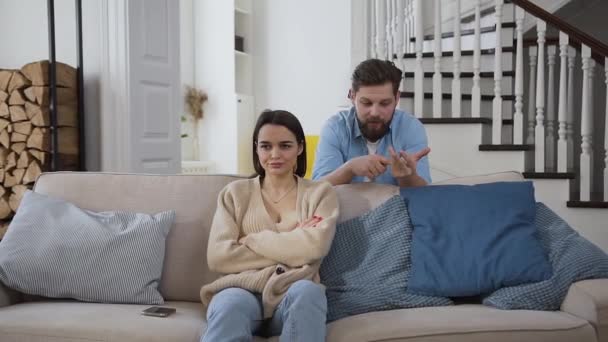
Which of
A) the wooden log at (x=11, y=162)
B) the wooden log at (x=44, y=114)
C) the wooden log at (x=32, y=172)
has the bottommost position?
the wooden log at (x=32, y=172)

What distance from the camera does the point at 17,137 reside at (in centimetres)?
371

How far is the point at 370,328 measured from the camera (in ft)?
5.86

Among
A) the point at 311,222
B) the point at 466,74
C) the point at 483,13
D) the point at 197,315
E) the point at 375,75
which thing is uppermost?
the point at 483,13

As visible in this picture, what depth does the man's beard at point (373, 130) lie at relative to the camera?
249 centimetres

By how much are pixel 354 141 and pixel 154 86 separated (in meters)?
1.80

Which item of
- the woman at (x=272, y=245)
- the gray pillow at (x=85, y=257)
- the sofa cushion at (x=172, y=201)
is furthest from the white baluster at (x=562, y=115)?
the gray pillow at (x=85, y=257)

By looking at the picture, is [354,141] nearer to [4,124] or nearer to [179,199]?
[179,199]

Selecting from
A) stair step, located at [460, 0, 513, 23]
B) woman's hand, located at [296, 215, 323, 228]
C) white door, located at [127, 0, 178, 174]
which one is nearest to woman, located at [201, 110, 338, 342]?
woman's hand, located at [296, 215, 323, 228]

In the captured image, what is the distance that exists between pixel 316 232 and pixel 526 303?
2.10ft

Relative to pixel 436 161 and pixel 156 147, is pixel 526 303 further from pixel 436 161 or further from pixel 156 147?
pixel 156 147

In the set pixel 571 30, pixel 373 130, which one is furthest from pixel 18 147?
pixel 571 30

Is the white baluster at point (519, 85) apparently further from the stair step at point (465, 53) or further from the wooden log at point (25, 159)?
the wooden log at point (25, 159)

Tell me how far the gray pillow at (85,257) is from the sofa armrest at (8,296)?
1.2 inches

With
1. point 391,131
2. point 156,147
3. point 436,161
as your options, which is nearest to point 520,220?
point 391,131
